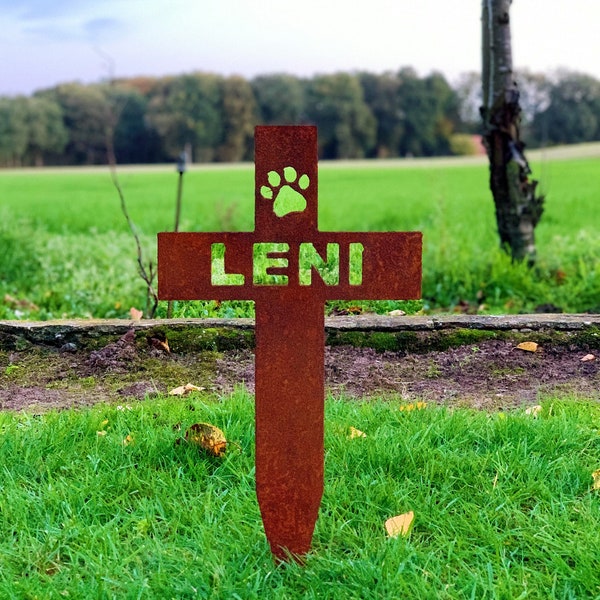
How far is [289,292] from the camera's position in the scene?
182cm

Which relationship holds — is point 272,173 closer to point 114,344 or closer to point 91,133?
point 114,344

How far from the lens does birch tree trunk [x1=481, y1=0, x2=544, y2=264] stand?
5.30 metres

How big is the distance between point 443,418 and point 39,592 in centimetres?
149

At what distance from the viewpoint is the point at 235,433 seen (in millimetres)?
2572

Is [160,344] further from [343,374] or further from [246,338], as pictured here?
[343,374]

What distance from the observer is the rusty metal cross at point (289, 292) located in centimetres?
183

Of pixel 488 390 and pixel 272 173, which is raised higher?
pixel 272 173

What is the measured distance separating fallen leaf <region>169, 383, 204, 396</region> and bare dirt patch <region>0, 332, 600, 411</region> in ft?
0.21

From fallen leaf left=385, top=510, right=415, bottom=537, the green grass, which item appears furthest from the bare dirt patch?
fallen leaf left=385, top=510, right=415, bottom=537

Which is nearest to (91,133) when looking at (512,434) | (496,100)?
(496,100)

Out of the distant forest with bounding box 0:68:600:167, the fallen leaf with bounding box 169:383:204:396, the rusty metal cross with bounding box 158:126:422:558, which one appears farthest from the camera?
the distant forest with bounding box 0:68:600:167

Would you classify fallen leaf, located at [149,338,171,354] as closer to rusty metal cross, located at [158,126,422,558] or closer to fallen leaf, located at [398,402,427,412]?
fallen leaf, located at [398,402,427,412]

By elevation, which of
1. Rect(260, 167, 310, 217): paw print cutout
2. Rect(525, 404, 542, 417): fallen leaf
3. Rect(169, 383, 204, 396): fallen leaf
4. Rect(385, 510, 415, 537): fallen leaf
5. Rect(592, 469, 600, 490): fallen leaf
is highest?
Rect(260, 167, 310, 217): paw print cutout

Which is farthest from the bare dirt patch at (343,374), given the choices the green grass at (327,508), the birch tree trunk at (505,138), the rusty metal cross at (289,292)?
the birch tree trunk at (505,138)
